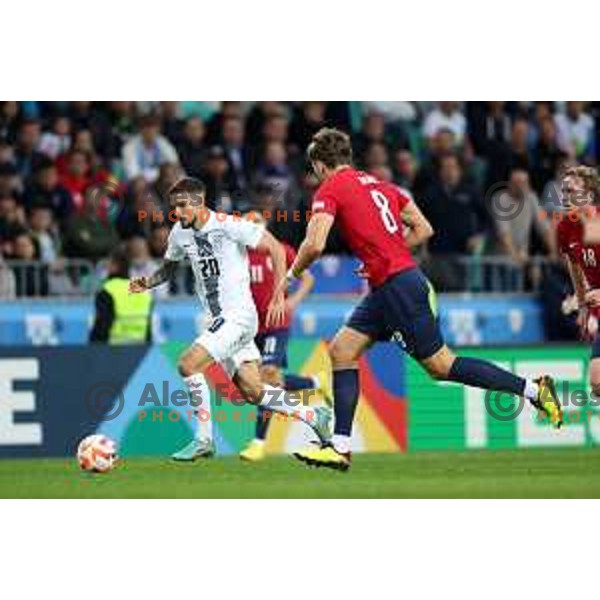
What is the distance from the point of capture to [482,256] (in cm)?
2080

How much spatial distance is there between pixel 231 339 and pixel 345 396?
4.75ft

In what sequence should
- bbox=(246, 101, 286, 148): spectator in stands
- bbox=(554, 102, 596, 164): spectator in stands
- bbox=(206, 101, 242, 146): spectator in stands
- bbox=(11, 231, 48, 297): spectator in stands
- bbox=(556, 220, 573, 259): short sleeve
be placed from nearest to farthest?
bbox=(556, 220, 573, 259): short sleeve < bbox=(11, 231, 48, 297): spectator in stands < bbox=(206, 101, 242, 146): spectator in stands < bbox=(246, 101, 286, 148): spectator in stands < bbox=(554, 102, 596, 164): spectator in stands

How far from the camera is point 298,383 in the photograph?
17734 millimetres

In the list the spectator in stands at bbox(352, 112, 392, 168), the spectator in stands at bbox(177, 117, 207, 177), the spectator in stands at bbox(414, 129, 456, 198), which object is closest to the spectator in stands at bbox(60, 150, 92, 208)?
the spectator in stands at bbox(177, 117, 207, 177)

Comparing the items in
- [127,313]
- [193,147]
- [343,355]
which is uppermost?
[193,147]

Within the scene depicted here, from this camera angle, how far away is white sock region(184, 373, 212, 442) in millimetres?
15367

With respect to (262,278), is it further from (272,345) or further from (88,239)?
(88,239)

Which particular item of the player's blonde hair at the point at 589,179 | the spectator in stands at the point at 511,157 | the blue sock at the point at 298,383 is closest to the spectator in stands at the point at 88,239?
the blue sock at the point at 298,383

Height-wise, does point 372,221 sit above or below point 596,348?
above

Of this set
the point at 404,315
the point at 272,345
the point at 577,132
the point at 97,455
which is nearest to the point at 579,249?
the point at 404,315

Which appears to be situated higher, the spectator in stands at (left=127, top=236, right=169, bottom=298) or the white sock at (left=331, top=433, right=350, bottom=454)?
the spectator in stands at (left=127, top=236, right=169, bottom=298)

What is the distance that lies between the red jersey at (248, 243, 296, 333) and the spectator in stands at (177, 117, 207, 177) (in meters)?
3.70

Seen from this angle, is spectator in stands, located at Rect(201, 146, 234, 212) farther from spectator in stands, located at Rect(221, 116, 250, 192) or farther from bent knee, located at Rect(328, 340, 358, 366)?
bent knee, located at Rect(328, 340, 358, 366)

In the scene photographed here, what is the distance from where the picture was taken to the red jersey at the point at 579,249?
1473cm
